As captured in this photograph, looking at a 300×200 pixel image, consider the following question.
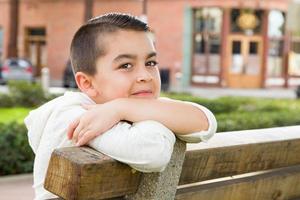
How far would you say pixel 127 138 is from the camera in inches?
65.2

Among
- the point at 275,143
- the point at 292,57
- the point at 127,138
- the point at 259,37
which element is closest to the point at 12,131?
the point at 275,143

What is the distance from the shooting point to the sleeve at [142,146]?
1627 millimetres

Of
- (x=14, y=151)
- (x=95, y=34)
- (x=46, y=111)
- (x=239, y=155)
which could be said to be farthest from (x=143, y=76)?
(x=14, y=151)

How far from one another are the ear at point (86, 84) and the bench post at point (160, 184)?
33 centimetres

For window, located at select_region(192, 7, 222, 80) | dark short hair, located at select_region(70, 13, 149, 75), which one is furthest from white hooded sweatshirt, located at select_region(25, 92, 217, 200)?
window, located at select_region(192, 7, 222, 80)

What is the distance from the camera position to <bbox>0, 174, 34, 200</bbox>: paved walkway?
6654 mm

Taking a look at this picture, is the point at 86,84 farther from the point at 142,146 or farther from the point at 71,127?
the point at 142,146

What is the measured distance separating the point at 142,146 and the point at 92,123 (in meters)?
0.18

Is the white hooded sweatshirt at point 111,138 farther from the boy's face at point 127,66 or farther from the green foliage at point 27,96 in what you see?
the green foliage at point 27,96

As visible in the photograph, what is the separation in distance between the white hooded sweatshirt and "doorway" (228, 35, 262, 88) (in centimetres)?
3025

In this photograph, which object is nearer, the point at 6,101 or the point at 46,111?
the point at 46,111

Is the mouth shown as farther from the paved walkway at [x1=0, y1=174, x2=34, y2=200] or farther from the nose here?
the paved walkway at [x1=0, y1=174, x2=34, y2=200]

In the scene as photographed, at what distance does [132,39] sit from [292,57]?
3336 centimetres

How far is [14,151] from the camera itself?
7660mm
